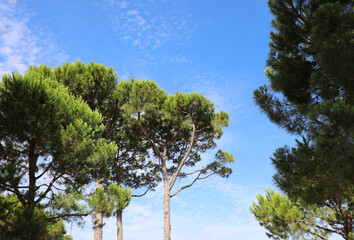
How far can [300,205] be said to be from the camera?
39.8 ft

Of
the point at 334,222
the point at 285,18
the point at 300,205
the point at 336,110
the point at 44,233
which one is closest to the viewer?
the point at 336,110

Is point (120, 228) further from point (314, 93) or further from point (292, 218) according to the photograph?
point (314, 93)

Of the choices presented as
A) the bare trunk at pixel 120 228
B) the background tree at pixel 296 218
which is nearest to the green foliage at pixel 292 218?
the background tree at pixel 296 218

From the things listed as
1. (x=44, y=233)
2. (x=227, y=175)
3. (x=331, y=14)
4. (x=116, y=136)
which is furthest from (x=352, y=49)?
(x=116, y=136)

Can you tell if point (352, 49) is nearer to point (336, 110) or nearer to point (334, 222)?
point (336, 110)

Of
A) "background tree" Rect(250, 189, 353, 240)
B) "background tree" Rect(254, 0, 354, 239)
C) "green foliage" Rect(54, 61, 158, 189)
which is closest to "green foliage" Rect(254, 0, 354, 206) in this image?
"background tree" Rect(254, 0, 354, 239)

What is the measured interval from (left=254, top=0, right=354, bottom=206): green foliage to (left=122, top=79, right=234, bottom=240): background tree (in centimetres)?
687

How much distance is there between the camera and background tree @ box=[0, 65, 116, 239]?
25.5 feet

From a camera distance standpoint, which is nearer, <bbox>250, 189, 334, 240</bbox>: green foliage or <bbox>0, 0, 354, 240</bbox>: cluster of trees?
<bbox>0, 0, 354, 240</bbox>: cluster of trees

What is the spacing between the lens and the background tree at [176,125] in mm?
14591

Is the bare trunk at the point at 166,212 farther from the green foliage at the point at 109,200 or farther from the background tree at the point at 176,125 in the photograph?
the green foliage at the point at 109,200

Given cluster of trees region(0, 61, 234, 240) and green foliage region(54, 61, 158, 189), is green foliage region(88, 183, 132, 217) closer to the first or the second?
cluster of trees region(0, 61, 234, 240)

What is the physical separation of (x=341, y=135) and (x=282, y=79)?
3456 mm

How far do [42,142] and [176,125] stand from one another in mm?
8393
